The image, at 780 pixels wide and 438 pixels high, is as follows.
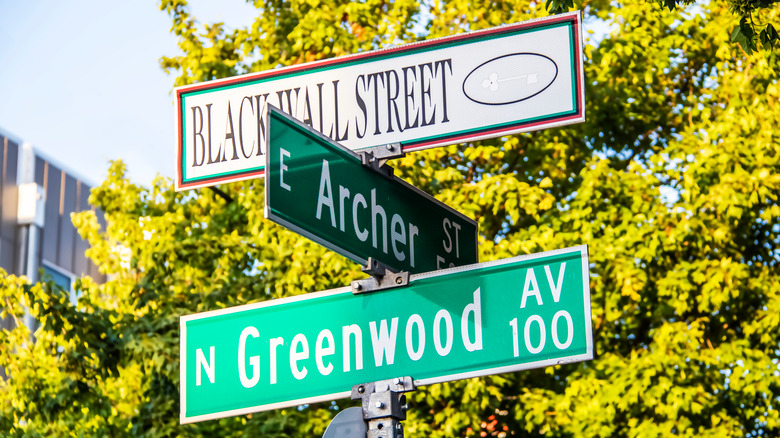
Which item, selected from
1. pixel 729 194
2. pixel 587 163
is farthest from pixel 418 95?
pixel 587 163

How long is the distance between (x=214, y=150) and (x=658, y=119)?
901 centimetres

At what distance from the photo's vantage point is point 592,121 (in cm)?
1195

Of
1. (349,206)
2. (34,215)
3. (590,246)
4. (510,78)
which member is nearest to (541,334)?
(349,206)

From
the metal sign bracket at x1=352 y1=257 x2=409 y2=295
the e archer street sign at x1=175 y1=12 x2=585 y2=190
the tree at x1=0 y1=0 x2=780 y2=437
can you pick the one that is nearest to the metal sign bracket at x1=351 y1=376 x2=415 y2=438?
the metal sign bracket at x1=352 y1=257 x2=409 y2=295

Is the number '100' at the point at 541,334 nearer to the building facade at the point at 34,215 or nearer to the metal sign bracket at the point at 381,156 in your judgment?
the metal sign bracket at the point at 381,156

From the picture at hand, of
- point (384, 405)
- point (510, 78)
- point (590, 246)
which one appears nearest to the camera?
point (384, 405)

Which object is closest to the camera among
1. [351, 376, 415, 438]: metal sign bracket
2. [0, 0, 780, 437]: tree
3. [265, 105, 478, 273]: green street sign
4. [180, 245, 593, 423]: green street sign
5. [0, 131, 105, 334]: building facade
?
[265, 105, 478, 273]: green street sign

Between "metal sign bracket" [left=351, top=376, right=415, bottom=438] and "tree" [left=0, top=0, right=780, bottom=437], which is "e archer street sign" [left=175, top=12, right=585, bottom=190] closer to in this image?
"metal sign bracket" [left=351, top=376, right=415, bottom=438]

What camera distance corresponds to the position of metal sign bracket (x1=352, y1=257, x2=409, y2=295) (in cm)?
356

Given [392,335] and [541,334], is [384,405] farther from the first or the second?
[541,334]

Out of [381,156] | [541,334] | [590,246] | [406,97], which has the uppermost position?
[590,246]

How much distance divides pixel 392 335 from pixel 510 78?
36.8 inches

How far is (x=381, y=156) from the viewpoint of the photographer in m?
3.65

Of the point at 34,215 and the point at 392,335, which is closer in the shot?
the point at 392,335
